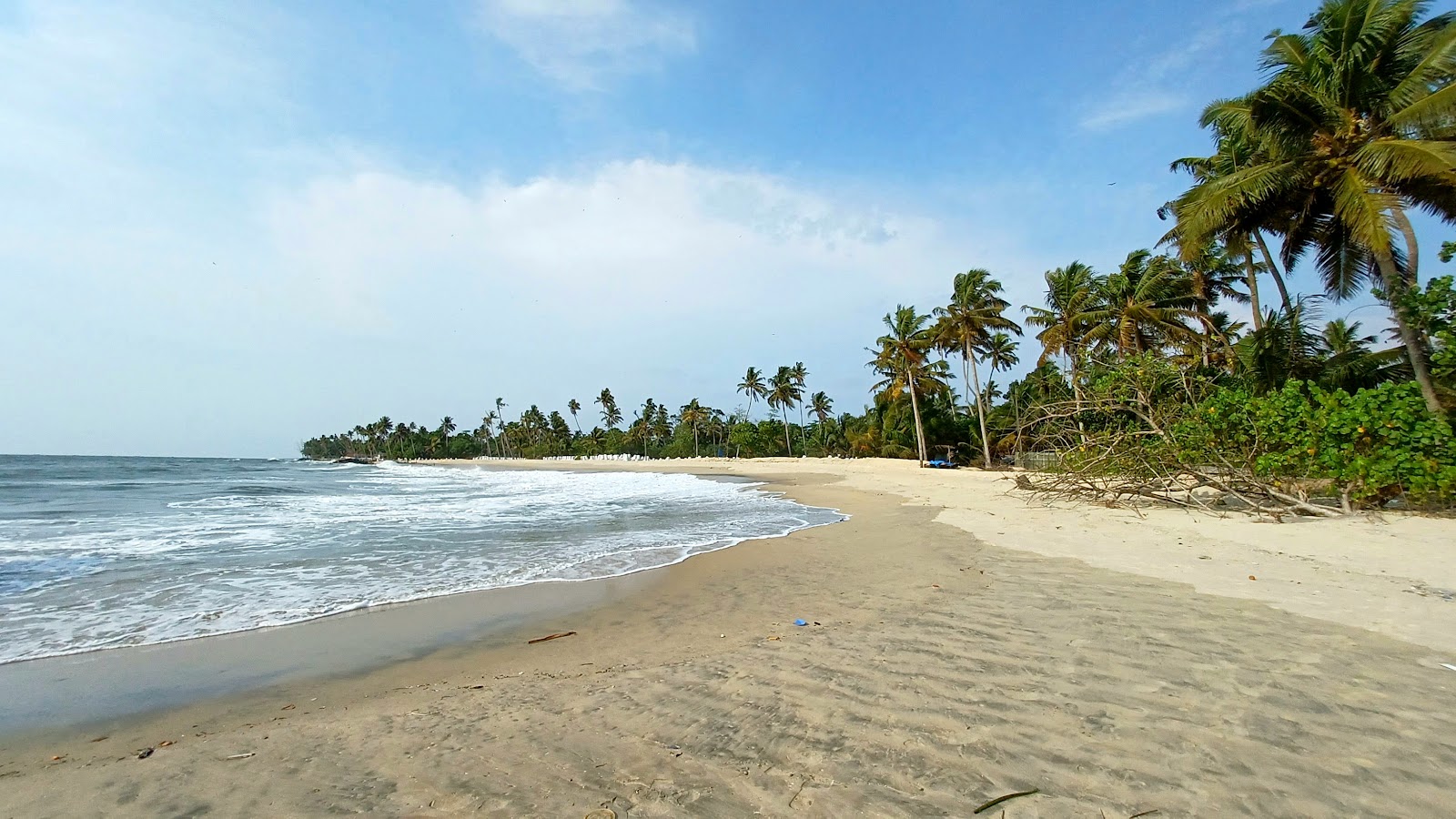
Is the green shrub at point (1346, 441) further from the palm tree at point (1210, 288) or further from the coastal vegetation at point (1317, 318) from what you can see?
the palm tree at point (1210, 288)

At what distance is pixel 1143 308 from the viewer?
24.1 m

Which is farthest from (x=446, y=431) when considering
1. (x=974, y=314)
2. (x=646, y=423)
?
(x=974, y=314)

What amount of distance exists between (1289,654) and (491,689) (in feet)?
16.9

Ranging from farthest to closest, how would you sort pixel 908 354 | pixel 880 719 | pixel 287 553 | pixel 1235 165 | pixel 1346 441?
pixel 908 354 → pixel 1235 165 → pixel 287 553 → pixel 1346 441 → pixel 880 719

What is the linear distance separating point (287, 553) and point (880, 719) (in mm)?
10674

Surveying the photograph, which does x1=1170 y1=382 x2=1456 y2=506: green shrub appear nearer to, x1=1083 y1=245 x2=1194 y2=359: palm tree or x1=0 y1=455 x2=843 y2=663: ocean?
x1=0 y1=455 x2=843 y2=663: ocean

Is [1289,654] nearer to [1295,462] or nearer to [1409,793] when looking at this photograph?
[1409,793]

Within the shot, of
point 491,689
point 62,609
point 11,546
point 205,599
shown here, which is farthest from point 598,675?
point 11,546

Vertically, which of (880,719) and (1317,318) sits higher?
(1317,318)

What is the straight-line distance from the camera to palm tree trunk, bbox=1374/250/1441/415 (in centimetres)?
975

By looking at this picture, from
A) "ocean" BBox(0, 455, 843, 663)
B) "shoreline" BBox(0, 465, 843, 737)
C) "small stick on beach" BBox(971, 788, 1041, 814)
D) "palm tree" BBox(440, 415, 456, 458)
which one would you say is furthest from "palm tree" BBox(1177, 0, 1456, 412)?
"palm tree" BBox(440, 415, 456, 458)

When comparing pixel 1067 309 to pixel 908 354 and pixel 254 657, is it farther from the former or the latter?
pixel 254 657

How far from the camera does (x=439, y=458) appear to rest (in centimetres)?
12625

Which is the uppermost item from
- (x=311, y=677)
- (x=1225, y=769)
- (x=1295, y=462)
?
(x=1295, y=462)
